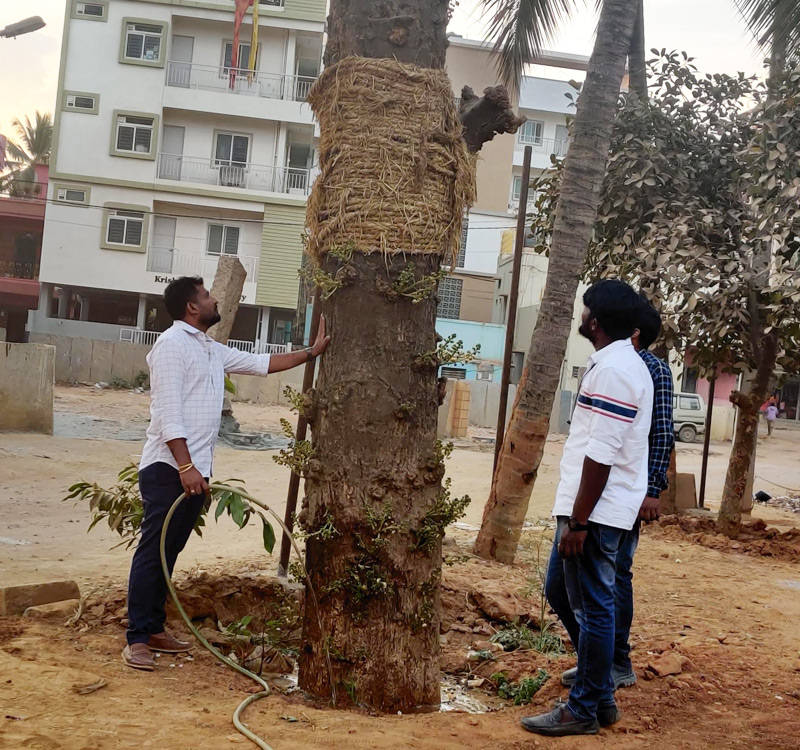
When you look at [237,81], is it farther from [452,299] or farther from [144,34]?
[452,299]

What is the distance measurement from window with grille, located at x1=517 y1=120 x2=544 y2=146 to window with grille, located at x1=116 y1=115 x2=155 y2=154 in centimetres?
2119

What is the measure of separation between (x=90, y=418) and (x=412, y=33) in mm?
16287

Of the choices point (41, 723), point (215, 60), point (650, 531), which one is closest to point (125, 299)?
point (215, 60)

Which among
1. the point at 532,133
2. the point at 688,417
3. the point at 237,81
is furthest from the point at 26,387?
the point at 532,133

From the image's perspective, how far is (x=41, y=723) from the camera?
3283 millimetres

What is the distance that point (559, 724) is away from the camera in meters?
3.62

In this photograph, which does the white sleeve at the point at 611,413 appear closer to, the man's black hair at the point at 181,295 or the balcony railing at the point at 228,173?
the man's black hair at the point at 181,295

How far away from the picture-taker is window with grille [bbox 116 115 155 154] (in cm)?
3083

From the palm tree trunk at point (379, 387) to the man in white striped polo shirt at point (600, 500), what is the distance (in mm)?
702

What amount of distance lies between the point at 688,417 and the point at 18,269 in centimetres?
2622

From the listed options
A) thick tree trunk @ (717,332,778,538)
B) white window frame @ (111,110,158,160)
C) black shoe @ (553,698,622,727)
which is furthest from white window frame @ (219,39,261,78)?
Result: black shoe @ (553,698,622,727)

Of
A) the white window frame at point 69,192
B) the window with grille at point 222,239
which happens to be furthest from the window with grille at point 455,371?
the white window frame at point 69,192

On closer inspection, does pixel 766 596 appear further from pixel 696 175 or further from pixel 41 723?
pixel 41 723

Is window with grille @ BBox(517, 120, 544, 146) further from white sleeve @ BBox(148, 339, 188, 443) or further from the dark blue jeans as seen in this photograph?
the dark blue jeans
